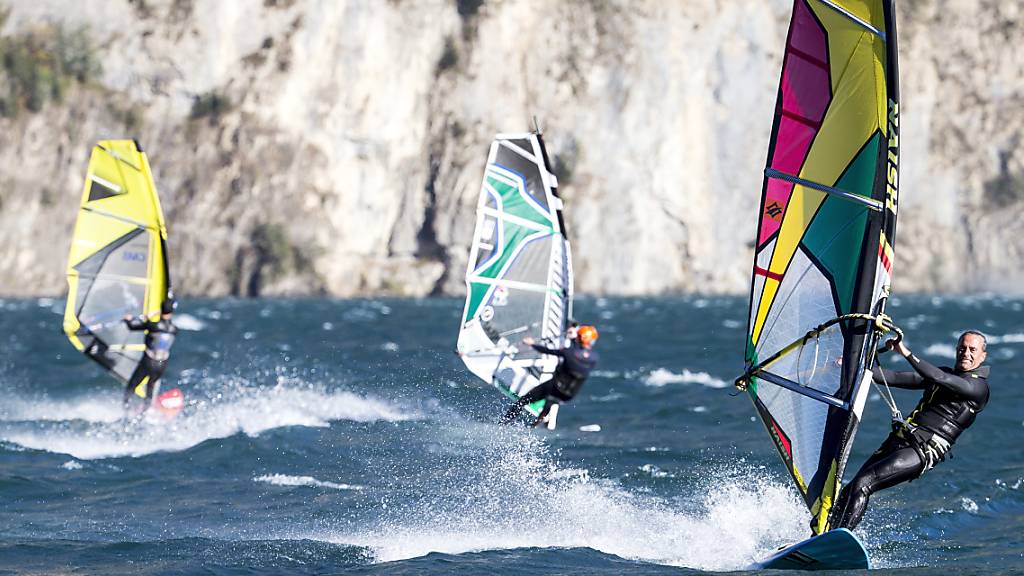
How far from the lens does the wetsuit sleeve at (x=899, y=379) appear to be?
854cm

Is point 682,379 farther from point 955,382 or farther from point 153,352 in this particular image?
point 955,382

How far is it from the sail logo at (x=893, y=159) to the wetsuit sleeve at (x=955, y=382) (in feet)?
3.53

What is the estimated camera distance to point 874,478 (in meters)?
8.70

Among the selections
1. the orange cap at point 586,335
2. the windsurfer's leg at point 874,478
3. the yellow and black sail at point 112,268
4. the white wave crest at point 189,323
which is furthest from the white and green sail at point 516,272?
the white wave crest at point 189,323

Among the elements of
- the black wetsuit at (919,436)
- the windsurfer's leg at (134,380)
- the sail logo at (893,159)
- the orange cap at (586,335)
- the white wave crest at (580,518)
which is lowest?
the windsurfer's leg at (134,380)

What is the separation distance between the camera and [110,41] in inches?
2677

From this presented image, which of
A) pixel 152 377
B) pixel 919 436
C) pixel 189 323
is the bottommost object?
pixel 189 323

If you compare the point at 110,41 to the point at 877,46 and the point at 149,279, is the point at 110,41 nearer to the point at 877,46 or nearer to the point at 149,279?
the point at 149,279

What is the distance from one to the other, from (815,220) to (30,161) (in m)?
63.7

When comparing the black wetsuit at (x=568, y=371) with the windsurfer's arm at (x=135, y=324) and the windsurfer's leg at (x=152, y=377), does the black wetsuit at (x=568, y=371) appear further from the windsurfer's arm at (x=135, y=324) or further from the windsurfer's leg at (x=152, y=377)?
the windsurfer's arm at (x=135, y=324)

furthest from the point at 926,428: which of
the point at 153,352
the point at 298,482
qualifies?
the point at 153,352

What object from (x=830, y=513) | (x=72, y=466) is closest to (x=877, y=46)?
(x=830, y=513)

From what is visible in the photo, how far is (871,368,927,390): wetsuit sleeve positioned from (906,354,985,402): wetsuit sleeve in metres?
0.15

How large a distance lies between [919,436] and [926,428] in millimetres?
81
